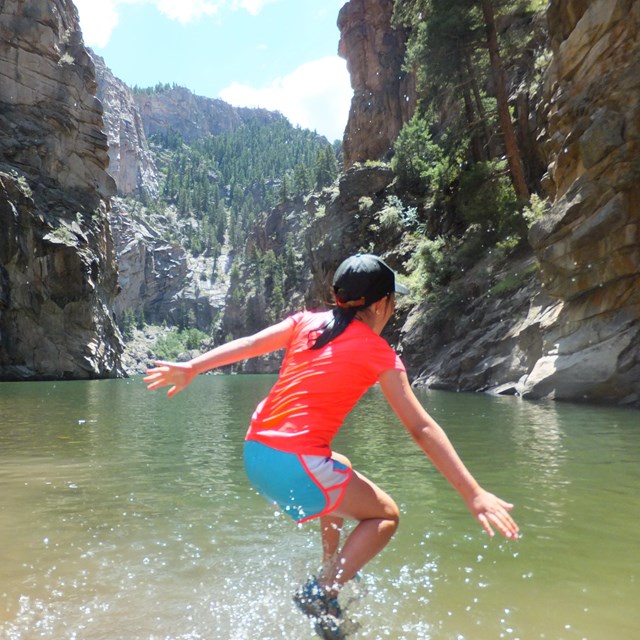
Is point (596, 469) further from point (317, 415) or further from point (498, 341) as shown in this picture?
point (498, 341)

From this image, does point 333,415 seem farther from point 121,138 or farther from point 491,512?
point 121,138

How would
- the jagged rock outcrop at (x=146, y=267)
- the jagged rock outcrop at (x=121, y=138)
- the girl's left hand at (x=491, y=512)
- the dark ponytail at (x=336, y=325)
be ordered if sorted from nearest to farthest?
1. the girl's left hand at (x=491, y=512)
2. the dark ponytail at (x=336, y=325)
3. the jagged rock outcrop at (x=146, y=267)
4. the jagged rock outcrop at (x=121, y=138)

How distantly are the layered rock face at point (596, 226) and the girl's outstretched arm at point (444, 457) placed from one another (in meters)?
14.4

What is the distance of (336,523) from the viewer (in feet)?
11.4

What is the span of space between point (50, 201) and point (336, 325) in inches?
2144

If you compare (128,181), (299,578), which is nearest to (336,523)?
(299,578)

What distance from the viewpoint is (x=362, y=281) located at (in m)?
3.00

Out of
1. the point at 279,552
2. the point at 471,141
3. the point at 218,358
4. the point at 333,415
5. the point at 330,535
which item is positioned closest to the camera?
the point at 333,415

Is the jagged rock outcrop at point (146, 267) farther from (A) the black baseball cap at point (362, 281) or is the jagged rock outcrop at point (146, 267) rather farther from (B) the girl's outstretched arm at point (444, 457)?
(B) the girl's outstretched arm at point (444, 457)

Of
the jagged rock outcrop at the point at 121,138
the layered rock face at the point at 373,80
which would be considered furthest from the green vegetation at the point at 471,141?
the jagged rock outcrop at the point at 121,138

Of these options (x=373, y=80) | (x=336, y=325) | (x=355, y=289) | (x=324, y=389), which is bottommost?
(x=324, y=389)

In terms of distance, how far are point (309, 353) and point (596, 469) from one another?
5.47 m

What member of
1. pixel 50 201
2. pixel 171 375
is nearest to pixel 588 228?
pixel 171 375

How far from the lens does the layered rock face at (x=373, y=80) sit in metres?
59.9
